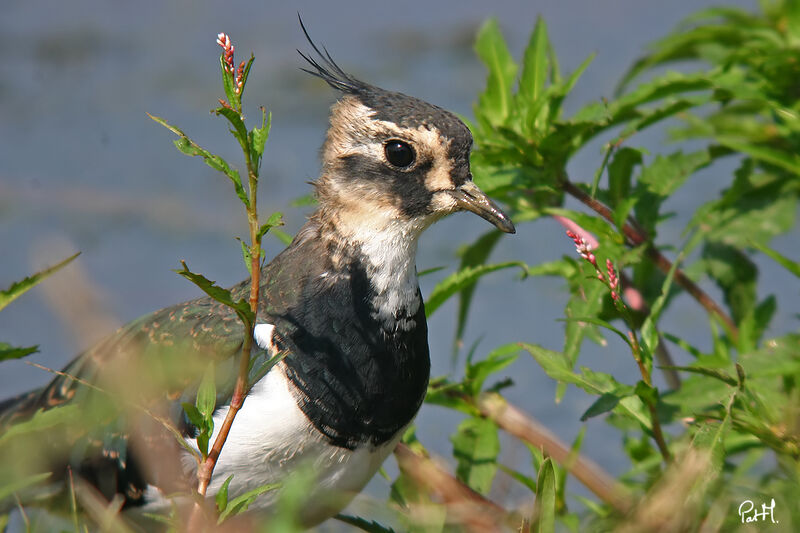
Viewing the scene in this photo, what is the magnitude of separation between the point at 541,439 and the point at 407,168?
3.02 ft

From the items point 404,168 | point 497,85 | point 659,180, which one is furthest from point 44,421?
point 659,180

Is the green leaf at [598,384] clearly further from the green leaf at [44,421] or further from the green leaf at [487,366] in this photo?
the green leaf at [44,421]

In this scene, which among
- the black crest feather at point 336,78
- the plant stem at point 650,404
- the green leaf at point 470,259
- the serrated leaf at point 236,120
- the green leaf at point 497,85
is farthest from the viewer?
the green leaf at point 470,259

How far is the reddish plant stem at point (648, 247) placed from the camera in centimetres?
324

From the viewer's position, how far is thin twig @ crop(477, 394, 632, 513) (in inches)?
122

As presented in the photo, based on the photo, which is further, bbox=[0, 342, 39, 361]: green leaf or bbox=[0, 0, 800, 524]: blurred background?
bbox=[0, 0, 800, 524]: blurred background

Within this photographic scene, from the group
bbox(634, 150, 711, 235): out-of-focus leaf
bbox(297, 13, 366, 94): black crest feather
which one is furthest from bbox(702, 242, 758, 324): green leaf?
bbox(297, 13, 366, 94): black crest feather

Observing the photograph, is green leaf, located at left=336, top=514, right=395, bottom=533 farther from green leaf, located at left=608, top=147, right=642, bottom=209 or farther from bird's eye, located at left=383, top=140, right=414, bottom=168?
green leaf, located at left=608, top=147, right=642, bottom=209

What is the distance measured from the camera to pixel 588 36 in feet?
25.1

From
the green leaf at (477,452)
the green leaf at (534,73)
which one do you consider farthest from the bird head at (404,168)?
the green leaf at (477,452)

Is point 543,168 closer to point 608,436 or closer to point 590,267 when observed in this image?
point 590,267

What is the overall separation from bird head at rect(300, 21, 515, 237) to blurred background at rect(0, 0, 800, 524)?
1.15 m

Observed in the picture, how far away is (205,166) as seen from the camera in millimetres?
6973

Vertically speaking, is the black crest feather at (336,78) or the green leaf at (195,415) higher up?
the black crest feather at (336,78)
